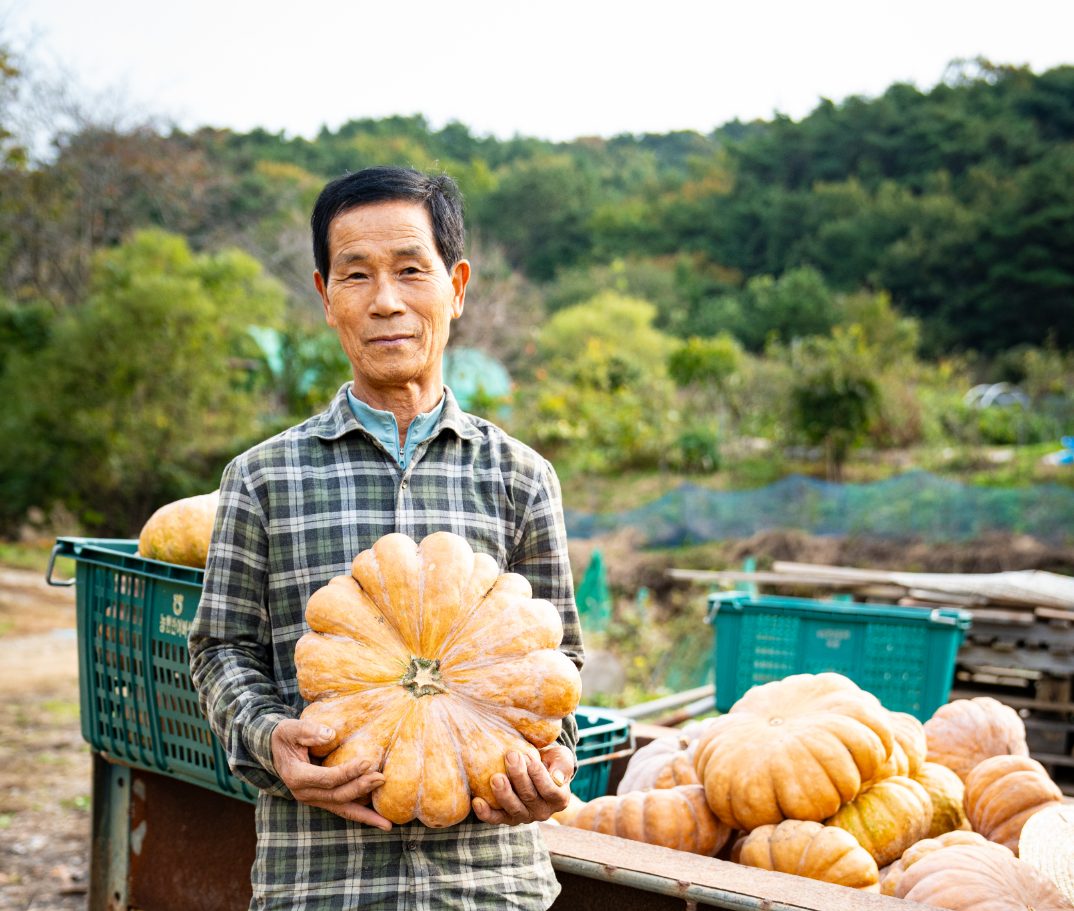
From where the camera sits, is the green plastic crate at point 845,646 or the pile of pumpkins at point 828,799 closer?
the pile of pumpkins at point 828,799

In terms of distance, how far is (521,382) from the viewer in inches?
1241

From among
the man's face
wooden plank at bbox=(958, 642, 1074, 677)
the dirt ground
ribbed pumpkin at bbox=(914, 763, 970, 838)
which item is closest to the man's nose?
the man's face

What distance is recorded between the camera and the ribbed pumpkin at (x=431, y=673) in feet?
5.57

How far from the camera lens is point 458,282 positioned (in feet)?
7.00

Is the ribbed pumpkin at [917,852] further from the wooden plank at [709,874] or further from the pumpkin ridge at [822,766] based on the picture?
the wooden plank at [709,874]

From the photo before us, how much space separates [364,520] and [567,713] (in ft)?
1.59

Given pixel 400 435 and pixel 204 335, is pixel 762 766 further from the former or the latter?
pixel 204 335

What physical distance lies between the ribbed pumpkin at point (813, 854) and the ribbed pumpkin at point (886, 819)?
8cm

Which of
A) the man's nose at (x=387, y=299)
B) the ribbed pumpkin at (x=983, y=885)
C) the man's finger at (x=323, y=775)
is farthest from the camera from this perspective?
the ribbed pumpkin at (x=983, y=885)

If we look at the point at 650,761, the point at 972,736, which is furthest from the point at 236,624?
the point at 972,736

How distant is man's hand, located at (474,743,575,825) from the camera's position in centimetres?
170

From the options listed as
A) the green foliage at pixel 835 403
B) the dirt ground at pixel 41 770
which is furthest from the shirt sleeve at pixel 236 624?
the green foliage at pixel 835 403

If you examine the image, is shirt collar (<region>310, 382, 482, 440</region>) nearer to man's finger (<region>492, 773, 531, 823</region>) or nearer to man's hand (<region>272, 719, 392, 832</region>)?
man's hand (<region>272, 719, 392, 832</region>)

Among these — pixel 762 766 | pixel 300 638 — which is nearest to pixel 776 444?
pixel 762 766
